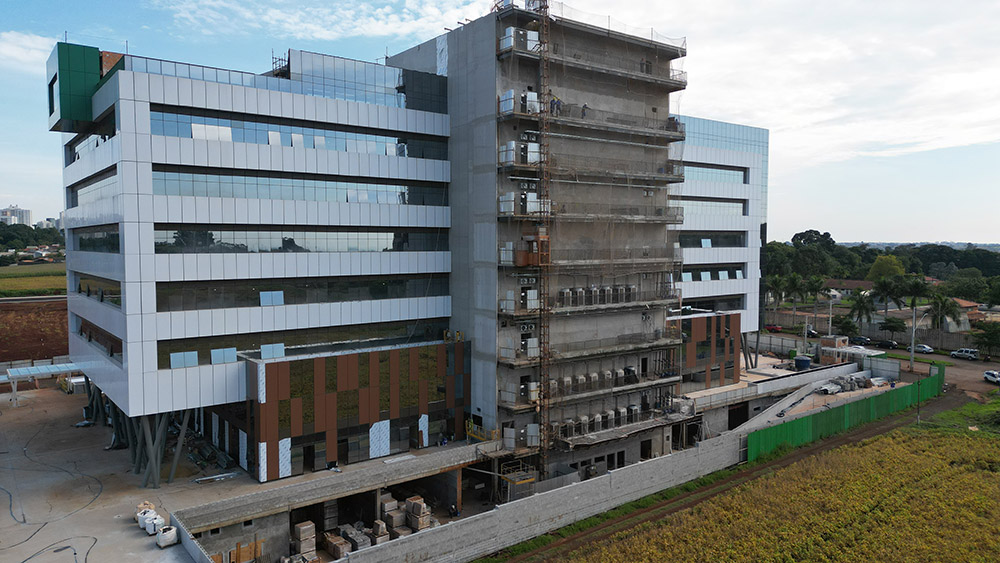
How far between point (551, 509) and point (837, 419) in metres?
31.2

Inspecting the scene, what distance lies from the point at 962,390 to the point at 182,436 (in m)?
73.6

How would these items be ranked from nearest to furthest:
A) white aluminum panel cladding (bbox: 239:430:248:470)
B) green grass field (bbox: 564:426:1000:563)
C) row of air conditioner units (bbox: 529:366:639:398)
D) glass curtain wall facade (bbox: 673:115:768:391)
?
green grass field (bbox: 564:426:1000:563) → white aluminum panel cladding (bbox: 239:430:248:470) → row of air conditioner units (bbox: 529:366:639:398) → glass curtain wall facade (bbox: 673:115:768:391)

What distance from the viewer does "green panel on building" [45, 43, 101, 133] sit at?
3578cm

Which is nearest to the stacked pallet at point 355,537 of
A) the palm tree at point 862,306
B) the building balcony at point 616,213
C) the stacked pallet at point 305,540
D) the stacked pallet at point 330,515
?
the stacked pallet at point 330,515

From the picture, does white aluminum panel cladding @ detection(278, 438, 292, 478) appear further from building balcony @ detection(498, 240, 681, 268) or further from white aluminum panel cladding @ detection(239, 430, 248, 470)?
building balcony @ detection(498, 240, 681, 268)

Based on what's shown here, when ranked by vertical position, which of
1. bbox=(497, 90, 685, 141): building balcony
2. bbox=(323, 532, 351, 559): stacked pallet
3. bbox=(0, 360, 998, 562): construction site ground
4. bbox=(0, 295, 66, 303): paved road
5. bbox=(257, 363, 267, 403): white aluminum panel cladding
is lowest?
bbox=(323, 532, 351, 559): stacked pallet

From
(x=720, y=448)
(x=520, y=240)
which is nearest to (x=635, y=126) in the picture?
(x=520, y=240)

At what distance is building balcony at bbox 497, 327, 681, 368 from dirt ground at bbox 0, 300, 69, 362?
58.6 meters

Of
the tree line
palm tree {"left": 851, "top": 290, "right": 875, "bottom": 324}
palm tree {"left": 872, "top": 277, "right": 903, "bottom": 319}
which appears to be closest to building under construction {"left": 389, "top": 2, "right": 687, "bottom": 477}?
palm tree {"left": 851, "top": 290, "right": 875, "bottom": 324}

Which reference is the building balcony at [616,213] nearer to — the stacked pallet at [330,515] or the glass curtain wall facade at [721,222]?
the glass curtain wall facade at [721,222]

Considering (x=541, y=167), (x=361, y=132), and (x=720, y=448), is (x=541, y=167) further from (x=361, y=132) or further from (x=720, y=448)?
(x=720, y=448)

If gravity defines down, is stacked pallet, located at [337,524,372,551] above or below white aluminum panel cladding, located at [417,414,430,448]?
below

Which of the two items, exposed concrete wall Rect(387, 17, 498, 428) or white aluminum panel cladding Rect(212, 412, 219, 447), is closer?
exposed concrete wall Rect(387, 17, 498, 428)

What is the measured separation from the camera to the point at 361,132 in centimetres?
3847
